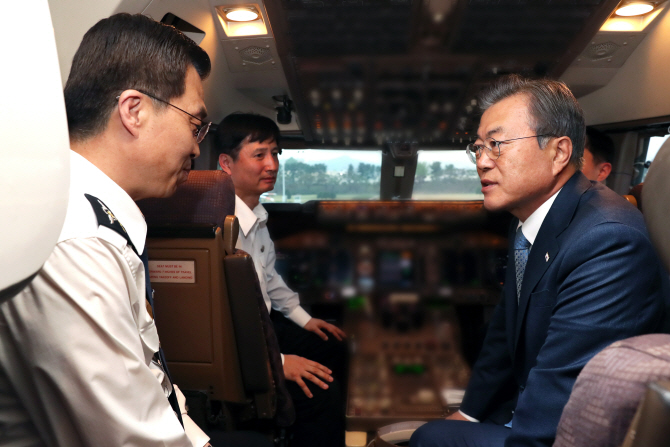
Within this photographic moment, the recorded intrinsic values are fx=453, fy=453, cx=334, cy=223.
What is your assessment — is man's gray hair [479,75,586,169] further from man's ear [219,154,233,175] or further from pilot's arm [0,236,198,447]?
man's ear [219,154,233,175]

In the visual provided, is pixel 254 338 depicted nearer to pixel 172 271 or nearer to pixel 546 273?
pixel 172 271

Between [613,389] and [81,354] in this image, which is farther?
[81,354]

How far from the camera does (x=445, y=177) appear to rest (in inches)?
156

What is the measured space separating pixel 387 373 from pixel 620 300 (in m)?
1.76

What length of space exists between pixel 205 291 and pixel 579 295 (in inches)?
Result: 46.2

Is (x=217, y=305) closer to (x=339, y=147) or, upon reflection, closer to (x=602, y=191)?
(x=602, y=191)

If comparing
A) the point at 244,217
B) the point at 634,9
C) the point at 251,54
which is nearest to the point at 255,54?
the point at 251,54

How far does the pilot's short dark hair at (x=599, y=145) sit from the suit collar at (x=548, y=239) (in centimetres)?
194

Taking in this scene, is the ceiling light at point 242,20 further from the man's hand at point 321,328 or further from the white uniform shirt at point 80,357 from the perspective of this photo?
the white uniform shirt at point 80,357

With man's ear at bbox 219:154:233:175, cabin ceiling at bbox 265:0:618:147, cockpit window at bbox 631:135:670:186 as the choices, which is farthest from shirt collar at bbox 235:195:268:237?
cockpit window at bbox 631:135:670:186

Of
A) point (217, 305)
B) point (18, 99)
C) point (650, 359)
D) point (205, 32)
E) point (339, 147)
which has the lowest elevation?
point (217, 305)

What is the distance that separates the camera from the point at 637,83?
3029mm

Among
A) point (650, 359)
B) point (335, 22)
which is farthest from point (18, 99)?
point (335, 22)

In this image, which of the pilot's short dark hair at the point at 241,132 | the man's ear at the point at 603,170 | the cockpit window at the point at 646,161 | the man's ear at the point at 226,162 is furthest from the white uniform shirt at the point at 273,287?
the cockpit window at the point at 646,161
